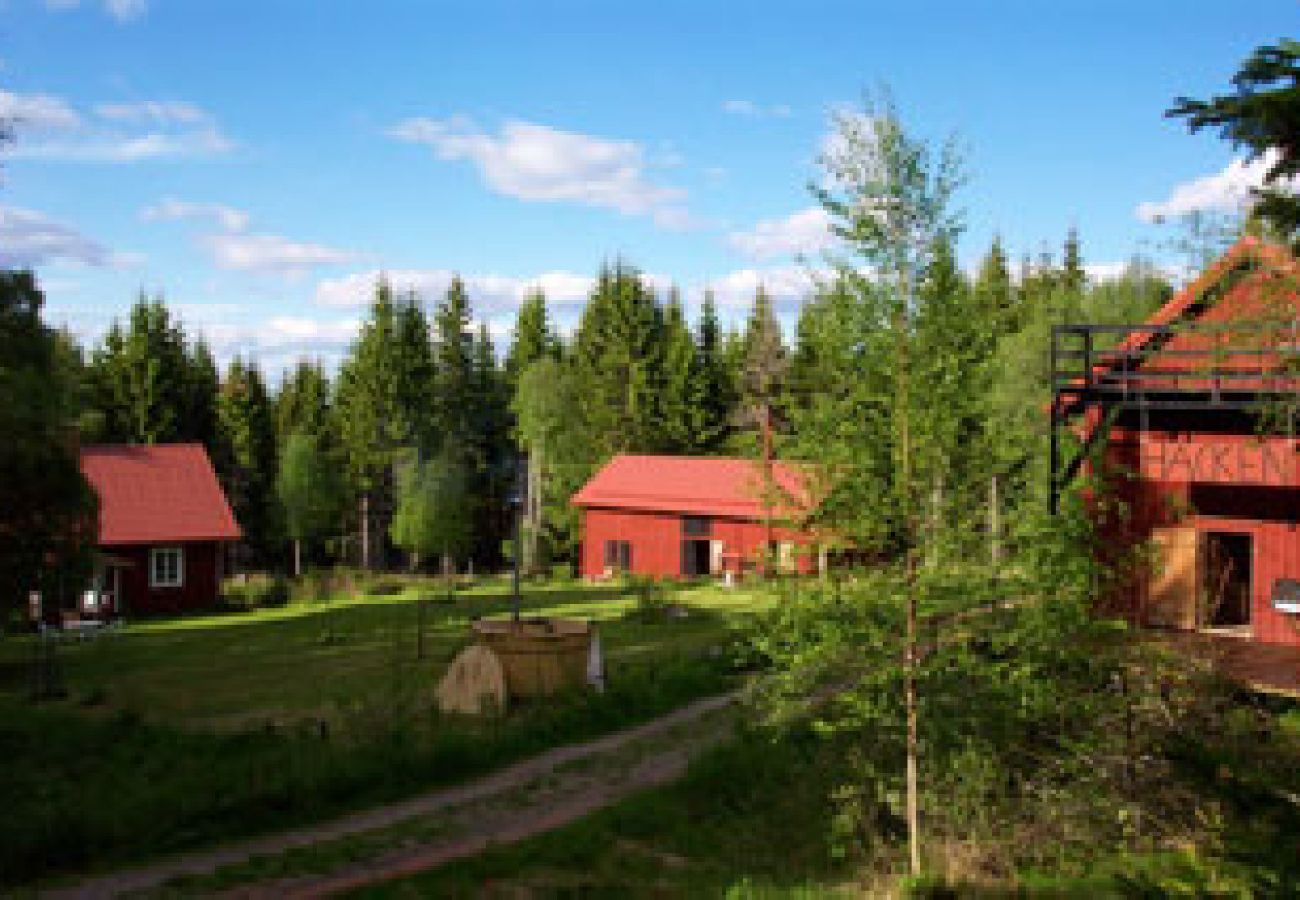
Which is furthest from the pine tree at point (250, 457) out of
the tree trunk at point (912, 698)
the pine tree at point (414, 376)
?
the tree trunk at point (912, 698)

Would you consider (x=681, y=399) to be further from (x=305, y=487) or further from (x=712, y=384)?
(x=305, y=487)

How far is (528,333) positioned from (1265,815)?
5303 cm

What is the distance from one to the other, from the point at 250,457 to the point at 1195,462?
169 feet

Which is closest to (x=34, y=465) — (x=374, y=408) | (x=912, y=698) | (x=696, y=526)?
(x=912, y=698)

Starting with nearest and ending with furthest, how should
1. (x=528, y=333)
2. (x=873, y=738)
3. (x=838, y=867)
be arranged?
1. (x=838, y=867)
2. (x=873, y=738)
3. (x=528, y=333)

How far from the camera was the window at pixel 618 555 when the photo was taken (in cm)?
4275

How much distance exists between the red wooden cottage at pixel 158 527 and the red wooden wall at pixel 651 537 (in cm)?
1402

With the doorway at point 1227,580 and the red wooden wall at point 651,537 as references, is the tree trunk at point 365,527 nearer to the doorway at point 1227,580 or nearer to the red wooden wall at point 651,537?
the red wooden wall at point 651,537

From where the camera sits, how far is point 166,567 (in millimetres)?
36625

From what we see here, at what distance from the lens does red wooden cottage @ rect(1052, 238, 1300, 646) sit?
16234 mm

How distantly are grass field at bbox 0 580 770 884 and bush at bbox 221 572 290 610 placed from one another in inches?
316

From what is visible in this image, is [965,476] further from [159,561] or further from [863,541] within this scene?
[159,561]

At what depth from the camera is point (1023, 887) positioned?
1002 cm

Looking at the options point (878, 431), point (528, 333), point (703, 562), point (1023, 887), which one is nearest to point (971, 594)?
point (878, 431)
